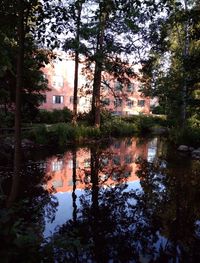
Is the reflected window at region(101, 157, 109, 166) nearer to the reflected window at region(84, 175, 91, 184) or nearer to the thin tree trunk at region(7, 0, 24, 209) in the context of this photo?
the reflected window at region(84, 175, 91, 184)

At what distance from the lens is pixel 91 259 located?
5609 millimetres

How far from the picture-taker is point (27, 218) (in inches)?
292

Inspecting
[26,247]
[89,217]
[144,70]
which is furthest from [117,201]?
[144,70]

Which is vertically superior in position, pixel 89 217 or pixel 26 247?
pixel 26 247

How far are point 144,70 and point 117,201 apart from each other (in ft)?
53.8

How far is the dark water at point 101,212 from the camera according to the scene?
12.1 ft

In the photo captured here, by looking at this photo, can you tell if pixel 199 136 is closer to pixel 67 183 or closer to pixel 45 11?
pixel 67 183

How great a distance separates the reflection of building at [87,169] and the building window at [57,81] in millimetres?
32848

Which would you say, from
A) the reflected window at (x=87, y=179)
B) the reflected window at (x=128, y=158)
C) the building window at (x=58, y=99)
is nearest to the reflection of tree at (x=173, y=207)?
the reflected window at (x=87, y=179)

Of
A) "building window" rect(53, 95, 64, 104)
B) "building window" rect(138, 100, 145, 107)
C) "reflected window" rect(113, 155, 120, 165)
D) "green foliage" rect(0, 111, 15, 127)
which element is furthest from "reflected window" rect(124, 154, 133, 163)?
"building window" rect(138, 100, 145, 107)

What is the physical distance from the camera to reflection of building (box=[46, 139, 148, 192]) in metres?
11.4

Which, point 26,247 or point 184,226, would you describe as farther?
point 184,226

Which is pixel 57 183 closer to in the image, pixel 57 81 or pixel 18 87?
pixel 18 87

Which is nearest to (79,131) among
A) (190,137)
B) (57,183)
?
(190,137)
